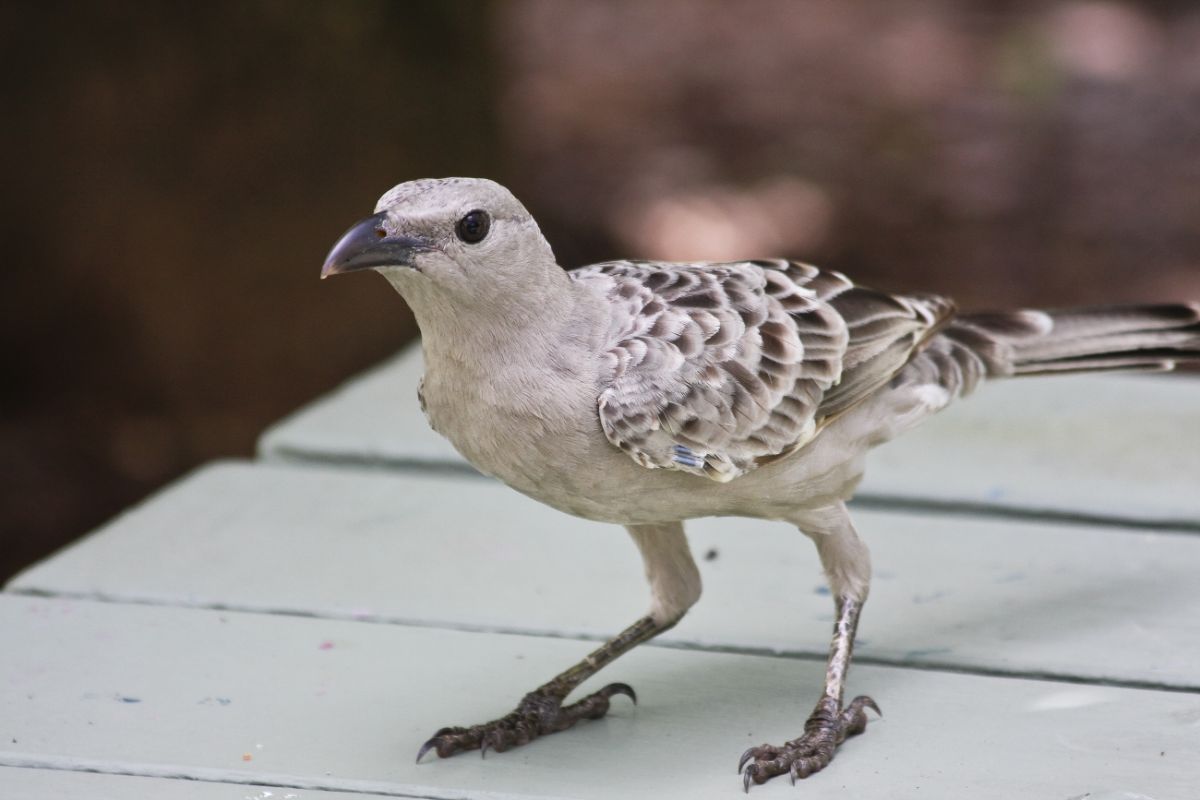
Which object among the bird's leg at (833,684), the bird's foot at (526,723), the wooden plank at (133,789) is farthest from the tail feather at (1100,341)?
the wooden plank at (133,789)

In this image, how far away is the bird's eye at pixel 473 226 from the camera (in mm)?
2480

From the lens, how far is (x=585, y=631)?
3.27m

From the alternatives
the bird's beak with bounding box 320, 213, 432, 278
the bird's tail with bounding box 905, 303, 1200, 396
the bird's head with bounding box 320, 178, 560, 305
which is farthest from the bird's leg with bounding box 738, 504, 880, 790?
the bird's beak with bounding box 320, 213, 432, 278

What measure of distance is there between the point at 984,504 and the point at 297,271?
3.64 m

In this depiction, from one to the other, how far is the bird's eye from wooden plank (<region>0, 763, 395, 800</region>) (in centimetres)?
98

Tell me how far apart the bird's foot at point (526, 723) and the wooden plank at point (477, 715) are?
0.03 m

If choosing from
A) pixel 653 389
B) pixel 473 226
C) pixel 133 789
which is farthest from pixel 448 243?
pixel 133 789

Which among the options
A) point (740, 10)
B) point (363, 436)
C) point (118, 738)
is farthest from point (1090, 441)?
point (740, 10)

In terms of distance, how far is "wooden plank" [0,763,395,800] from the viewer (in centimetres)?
253

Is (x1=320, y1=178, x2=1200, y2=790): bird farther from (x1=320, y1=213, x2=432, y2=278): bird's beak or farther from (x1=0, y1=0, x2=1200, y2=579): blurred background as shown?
(x1=0, y1=0, x2=1200, y2=579): blurred background

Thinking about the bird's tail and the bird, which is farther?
the bird's tail

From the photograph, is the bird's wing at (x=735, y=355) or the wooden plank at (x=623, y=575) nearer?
the bird's wing at (x=735, y=355)

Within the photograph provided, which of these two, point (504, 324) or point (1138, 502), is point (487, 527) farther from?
point (1138, 502)

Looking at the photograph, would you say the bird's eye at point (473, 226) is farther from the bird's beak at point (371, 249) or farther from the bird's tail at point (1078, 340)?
the bird's tail at point (1078, 340)
